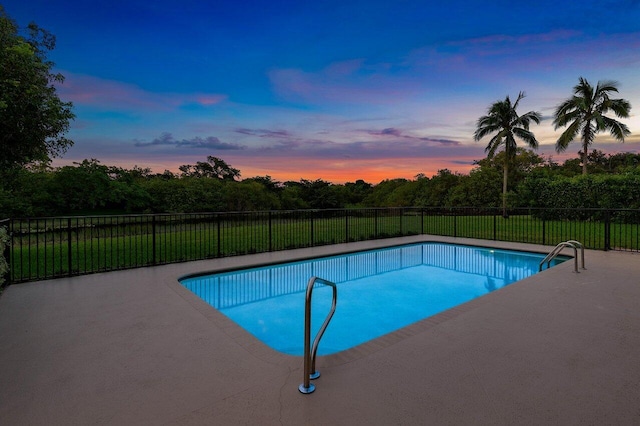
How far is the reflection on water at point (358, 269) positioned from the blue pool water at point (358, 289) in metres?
0.02

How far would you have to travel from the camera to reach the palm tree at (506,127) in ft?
61.3

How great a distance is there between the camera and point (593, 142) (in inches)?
699

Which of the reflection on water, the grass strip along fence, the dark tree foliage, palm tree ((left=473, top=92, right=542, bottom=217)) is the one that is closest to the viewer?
the dark tree foliage

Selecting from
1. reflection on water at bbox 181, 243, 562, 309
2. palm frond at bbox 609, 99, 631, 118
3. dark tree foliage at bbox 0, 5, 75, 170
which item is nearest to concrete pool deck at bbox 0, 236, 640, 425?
reflection on water at bbox 181, 243, 562, 309

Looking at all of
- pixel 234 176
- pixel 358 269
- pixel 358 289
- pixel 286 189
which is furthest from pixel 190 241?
pixel 234 176

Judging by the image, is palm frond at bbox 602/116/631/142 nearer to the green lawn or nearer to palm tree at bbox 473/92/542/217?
palm tree at bbox 473/92/542/217

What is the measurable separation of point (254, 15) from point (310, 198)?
24.8 m

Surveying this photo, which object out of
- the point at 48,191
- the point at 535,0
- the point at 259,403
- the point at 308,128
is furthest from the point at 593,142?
the point at 48,191

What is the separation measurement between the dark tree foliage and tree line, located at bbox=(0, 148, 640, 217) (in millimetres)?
2222

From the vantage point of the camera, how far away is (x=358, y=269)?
7266mm

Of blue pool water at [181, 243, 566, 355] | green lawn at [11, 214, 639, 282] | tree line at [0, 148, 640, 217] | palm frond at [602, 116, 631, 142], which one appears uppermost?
palm frond at [602, 116, 631, 142]

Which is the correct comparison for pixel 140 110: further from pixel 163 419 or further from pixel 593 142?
pixel 593 142

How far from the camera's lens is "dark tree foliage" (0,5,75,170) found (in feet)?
17.5

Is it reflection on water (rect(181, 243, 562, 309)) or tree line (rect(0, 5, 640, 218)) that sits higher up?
tree line (rect(0, 5, 640, 218))
